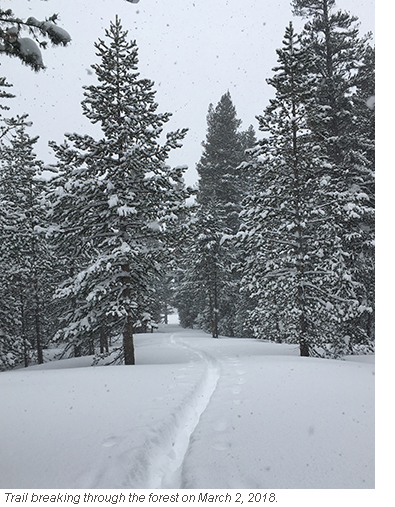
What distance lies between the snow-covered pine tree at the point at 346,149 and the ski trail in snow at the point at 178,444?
7.06 m

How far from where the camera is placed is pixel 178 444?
4605 mm

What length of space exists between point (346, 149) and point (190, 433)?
45.0ft

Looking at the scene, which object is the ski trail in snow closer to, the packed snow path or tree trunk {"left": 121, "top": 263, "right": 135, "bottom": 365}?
the packed snow path

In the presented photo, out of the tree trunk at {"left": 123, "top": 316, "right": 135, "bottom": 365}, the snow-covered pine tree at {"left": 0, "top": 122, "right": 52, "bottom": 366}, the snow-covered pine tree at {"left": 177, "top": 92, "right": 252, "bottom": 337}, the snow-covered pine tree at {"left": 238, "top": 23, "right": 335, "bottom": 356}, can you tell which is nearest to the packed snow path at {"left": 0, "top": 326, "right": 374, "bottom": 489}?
the tree trunk at {"left": 123, "top": 316, "right": 135, "bottom": 365}

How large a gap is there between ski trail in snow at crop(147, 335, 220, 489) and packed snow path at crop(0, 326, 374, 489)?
0.06 ft

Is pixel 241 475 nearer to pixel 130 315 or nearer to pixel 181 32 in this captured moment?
pixel 130 315

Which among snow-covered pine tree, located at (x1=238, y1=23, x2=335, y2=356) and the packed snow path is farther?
snow-covered pine tree, located at (x1=238, y1=23, x2=335, y2=356)

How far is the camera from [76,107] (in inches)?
440

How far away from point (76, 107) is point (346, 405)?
12098 mm

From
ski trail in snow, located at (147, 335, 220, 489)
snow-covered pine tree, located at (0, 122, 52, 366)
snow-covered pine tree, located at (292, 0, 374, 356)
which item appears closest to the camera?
ski trail in snow, located at (147, 335, 220, 489)

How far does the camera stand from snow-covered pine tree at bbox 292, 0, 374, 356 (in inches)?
469

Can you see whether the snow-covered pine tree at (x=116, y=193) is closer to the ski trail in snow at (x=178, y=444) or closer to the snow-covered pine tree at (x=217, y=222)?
the ski trail in snow at (x=178, y=444)

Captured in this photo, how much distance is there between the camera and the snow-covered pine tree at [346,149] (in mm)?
11906
